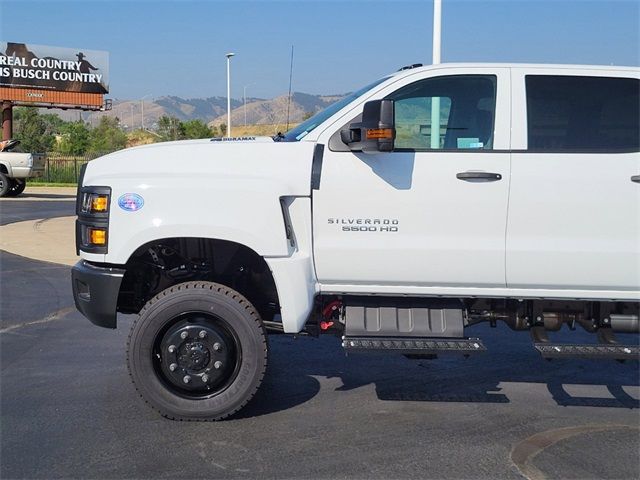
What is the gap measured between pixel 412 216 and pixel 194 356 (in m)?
1.73

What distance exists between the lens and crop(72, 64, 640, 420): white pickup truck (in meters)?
4.50

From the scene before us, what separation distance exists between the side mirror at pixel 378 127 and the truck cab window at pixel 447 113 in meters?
0.32

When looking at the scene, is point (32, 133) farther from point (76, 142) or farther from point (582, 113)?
point (582, 113)

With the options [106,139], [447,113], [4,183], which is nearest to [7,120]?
[4,183]

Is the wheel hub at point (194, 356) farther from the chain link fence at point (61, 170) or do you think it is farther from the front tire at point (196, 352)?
the chain link fence at point (61, 170)

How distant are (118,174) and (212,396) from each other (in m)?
1.61

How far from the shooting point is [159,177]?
452 cm

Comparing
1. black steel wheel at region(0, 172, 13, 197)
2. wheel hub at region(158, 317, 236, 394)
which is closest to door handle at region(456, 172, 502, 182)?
wheel hub at region(158, 317, 236, 394)

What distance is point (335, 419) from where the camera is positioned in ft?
15.5

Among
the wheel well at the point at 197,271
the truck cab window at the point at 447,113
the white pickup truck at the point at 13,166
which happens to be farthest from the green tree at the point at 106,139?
the truck cab window at the point at 447,113

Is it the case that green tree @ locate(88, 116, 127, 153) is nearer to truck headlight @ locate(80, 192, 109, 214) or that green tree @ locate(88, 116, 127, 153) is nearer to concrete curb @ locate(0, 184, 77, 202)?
concrete curb @ locate(0, 184, 77, 202)

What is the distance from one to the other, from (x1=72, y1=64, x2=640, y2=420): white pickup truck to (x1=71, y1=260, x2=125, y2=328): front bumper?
0.01 m

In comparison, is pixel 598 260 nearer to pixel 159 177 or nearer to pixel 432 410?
pixel 432 410

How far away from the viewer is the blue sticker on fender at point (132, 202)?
14.7 ft
